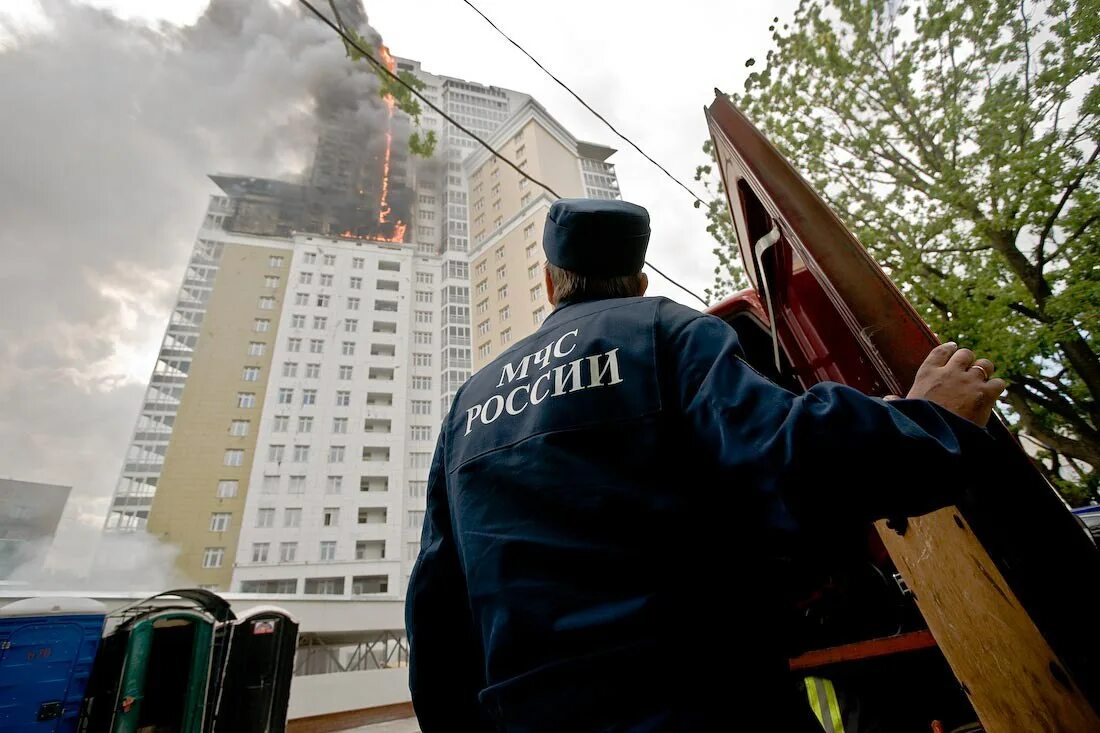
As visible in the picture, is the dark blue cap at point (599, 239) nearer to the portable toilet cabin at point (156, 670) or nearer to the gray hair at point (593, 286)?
the gray hair at point (593, 286)

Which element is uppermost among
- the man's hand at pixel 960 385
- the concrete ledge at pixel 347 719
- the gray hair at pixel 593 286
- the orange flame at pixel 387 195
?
the orange flame at pixel 387 195

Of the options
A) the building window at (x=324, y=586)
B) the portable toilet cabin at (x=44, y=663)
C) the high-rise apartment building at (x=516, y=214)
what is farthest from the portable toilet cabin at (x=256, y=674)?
the high-rise apartment building at (x=516, y=214)

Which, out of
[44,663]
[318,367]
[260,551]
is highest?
[318,367]

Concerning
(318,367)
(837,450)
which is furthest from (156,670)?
(318,367)

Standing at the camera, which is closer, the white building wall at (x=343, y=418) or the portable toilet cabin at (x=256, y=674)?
the portable toilet cabin at (x=256, y=674)

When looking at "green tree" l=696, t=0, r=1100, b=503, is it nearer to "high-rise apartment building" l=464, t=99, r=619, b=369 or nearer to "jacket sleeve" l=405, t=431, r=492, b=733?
"jacket sleeve" l=405, t=431, r=492, b=733

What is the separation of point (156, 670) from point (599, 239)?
11.4m

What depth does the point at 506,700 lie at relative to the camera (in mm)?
831

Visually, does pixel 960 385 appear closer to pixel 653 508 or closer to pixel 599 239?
pixel 653 508

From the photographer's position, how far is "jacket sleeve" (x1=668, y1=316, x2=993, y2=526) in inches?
31.1

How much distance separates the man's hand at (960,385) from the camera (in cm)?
96

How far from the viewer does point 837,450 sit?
79 cm

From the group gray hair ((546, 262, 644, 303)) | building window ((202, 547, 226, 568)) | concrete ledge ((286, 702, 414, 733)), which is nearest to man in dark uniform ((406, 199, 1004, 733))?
gray hair ((546, 262, 644, 303))

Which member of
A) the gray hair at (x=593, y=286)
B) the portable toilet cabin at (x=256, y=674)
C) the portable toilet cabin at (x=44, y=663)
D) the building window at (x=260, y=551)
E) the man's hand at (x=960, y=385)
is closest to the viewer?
the man's hand at (x=960, y=385)
